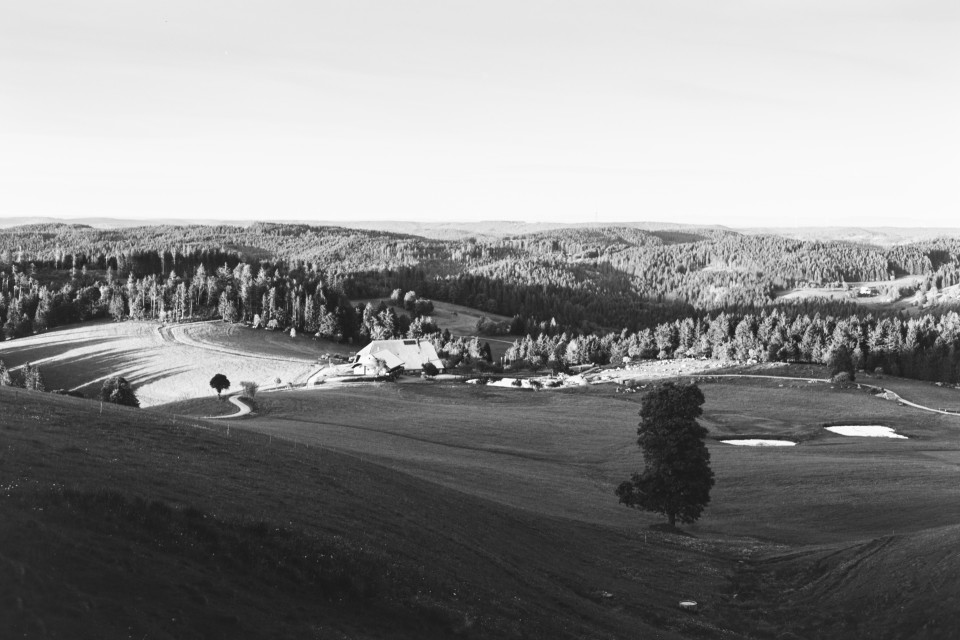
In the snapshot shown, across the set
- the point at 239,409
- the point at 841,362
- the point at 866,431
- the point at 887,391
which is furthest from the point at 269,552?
the point at 841,362

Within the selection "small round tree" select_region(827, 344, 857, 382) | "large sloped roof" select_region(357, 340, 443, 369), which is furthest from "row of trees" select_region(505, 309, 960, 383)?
"large sloped roof" select_region(357, 340, 443, 369)

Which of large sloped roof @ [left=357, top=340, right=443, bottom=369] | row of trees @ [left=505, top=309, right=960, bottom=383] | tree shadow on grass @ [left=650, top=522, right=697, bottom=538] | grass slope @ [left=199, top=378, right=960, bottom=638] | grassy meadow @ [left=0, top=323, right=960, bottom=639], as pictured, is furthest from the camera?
row of trees @ [left=505, top=309, right=960, bottom=383]

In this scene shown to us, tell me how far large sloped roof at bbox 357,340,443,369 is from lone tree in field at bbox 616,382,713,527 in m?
101

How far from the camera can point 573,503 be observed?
5422 centimetres

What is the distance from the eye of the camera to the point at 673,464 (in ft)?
165

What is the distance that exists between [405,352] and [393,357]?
474 cm

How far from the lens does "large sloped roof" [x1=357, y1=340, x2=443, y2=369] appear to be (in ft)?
503

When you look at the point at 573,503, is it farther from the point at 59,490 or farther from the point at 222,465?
the point at 59,490

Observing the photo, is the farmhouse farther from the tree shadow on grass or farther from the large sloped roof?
the tree shadow on grass

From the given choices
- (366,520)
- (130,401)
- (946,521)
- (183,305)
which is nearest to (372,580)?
(366,520)

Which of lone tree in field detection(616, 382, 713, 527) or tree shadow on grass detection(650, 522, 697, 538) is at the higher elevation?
lone tree in field detection(616, 382, 713, 527)

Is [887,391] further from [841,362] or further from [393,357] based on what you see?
[393,357]

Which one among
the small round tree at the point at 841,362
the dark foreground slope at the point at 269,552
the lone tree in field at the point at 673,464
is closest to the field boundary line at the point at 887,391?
the small round tree at the point at 841,362

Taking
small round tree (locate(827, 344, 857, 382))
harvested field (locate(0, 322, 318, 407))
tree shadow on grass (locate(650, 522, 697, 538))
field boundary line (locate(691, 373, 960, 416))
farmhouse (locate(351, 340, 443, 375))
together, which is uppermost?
small round tree (locate(827, 344, 857, 382))
